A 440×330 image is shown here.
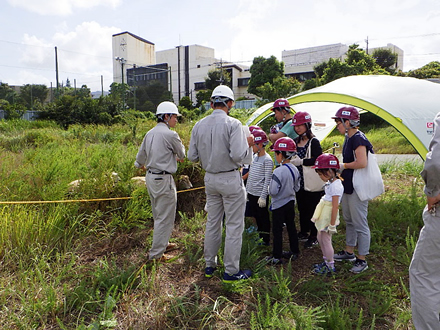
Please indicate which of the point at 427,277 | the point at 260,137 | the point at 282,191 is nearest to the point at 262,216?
the point at 282,191

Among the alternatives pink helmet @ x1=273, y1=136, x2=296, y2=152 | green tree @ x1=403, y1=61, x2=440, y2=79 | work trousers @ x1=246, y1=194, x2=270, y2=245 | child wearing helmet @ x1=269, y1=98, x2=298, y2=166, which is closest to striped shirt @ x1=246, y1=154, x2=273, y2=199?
work trousers @ x1=246, y1=194, x2=270, y2=245

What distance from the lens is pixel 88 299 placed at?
120 inches

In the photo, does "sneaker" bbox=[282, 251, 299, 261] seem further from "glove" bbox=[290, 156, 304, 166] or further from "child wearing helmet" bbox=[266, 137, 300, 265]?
"glove" bbox=[290, 156, 304, 166]

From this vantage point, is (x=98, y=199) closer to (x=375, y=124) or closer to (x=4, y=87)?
(x=375, y=124)

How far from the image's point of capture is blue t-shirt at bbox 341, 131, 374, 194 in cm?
364

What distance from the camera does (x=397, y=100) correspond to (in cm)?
567

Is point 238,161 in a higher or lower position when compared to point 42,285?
higher

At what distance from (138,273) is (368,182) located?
2.49m

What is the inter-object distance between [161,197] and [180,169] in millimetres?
1910

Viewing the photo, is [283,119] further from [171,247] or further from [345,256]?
[171,247]

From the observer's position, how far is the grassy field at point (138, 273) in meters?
2.85

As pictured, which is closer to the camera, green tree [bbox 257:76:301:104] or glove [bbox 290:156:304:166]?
glove [bbox 290:156:304:166]

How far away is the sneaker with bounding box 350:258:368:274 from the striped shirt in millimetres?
1297

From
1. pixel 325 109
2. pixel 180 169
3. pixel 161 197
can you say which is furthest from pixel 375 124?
pixel 161 197
